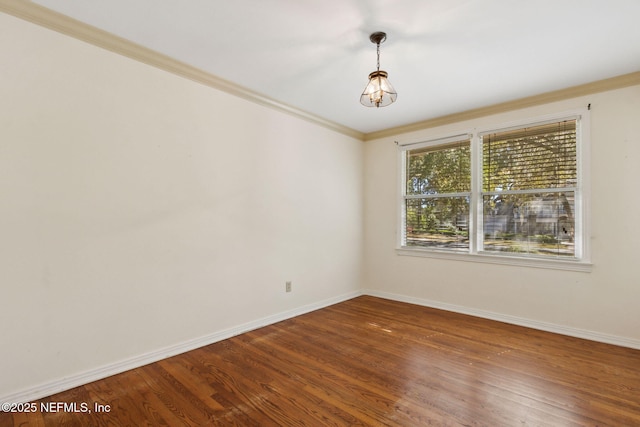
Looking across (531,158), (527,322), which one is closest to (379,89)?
(531,158)

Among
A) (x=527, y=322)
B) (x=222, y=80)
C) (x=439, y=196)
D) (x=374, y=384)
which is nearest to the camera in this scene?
(x=374, y=384)

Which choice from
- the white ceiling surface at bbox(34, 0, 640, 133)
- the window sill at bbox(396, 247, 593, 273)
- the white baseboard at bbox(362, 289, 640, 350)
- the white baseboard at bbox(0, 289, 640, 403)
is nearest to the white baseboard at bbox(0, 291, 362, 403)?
the white baseboard at bbox(0, 289, 640, 403)

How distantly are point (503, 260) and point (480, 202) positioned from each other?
73cm

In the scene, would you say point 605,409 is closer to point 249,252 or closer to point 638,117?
point 638,117

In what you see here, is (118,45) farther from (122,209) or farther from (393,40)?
(393,40)

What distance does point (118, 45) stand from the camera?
2.34m

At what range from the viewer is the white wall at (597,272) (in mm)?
2869

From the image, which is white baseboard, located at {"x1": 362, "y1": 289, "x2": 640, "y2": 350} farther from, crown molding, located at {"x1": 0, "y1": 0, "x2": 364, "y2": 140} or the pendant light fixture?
crown molding, located at {"x1": 0, "y1": 0, "x2": 364, "y2": 140}

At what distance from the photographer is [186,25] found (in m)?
2.18

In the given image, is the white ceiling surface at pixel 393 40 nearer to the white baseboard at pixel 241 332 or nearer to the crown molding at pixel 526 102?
the crown molding at pixel 526 102

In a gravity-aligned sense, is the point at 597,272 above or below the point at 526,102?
below

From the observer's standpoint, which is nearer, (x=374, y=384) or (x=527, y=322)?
(x=374, y=384)

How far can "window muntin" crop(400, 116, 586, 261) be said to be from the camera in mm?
3240

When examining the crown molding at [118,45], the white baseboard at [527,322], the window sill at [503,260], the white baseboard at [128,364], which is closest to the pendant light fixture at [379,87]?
the crown molding at [118,45]
